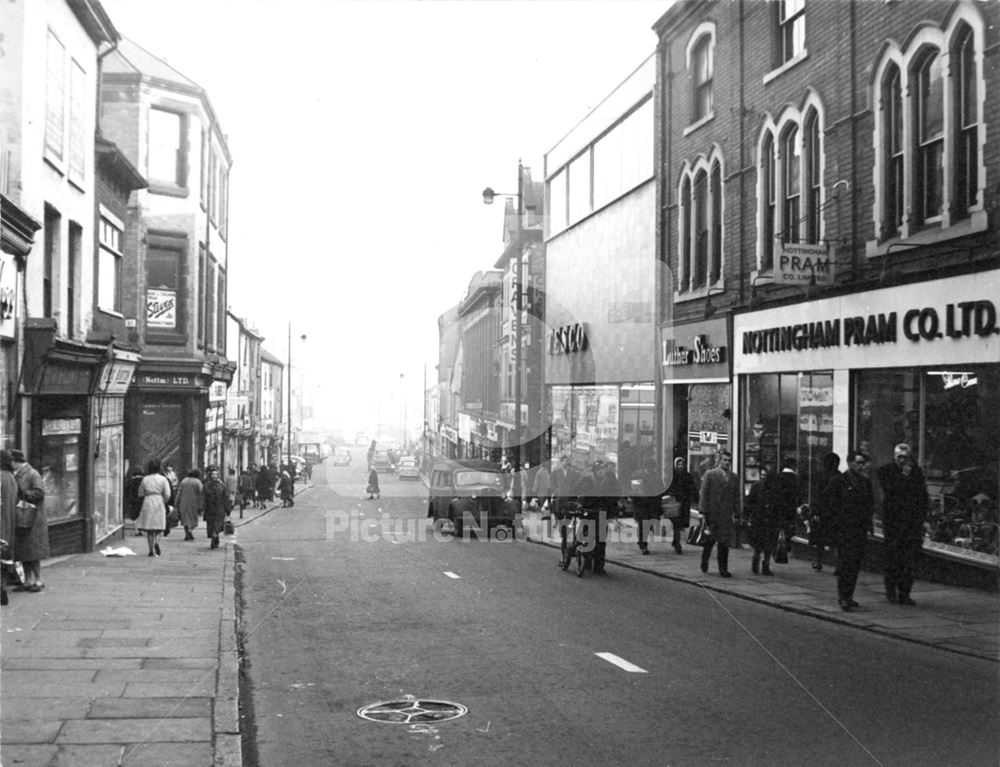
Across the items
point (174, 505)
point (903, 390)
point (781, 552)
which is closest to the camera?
point (903, 390)

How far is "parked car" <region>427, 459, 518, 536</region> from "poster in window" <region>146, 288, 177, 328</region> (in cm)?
1110

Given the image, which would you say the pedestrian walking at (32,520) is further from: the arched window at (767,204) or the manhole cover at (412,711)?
the arched window at (767,204)

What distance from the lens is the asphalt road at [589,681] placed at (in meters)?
6.60

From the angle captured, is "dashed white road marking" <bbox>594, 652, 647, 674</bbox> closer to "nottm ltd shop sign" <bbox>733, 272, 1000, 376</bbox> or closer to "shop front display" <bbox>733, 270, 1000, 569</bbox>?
"shop front display" <bbox>733, 270, 1000, 569</bbox>

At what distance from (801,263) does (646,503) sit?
5631 mm

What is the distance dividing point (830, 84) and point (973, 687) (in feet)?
39.5

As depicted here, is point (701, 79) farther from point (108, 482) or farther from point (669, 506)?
point (108, 482)

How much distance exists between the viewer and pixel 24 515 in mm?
12695

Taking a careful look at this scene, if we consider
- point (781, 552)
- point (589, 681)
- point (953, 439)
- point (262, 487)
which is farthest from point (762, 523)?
point (262, 487)

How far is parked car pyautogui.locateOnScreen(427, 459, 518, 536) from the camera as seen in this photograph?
24.2 meters

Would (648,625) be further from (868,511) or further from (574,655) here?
(868,511)

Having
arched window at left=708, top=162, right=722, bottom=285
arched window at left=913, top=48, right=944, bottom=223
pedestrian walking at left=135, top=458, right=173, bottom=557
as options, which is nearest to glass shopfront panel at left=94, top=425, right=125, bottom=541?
pedestrian walking at left=135, top=458, right=173, bottom=557

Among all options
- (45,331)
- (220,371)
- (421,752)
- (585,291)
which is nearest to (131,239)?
(220,371)

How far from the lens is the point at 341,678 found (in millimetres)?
8648
